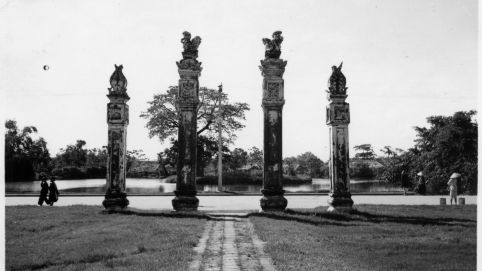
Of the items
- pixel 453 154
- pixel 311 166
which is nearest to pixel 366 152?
pixel 311 166

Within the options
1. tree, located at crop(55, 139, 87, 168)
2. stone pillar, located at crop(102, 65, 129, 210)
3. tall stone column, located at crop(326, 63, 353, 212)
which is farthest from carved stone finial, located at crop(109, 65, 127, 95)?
tree, located at crop(55, 139, 87, 168)

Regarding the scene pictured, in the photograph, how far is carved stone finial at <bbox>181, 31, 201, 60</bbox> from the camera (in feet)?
49.5

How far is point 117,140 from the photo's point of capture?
1504cm

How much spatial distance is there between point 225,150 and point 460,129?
66.3 feet

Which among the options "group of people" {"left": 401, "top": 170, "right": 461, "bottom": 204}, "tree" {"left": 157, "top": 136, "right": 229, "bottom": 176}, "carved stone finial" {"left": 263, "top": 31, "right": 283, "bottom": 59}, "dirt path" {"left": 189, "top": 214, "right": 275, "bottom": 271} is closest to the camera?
"dirt path" {"left": 189, "top": 214, "right": 275, "bottom": 271}

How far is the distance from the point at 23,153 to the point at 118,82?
35.3 m

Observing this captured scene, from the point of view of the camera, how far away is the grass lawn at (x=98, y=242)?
6.64 metres

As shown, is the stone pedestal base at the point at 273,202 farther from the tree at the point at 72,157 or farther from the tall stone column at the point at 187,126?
the tree at the point at 72,157

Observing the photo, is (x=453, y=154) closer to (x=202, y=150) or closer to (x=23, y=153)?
(x=202, y=150)

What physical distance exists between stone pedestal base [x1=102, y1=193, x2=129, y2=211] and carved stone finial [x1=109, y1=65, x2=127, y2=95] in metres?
3.62

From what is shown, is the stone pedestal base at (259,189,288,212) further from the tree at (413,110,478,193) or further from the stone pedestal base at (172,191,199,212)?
the tree at (413,110,478,193)

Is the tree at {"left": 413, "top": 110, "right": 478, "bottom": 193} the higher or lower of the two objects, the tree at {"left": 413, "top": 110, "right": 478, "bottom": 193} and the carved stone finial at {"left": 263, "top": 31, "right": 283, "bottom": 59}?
the lower

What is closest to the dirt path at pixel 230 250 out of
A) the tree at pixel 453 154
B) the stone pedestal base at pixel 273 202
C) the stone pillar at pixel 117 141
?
the stone pedestal base at pixel 273 202

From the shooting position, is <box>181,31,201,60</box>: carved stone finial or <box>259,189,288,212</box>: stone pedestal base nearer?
<box>259,189,288,212</box>: stone pedestal base
